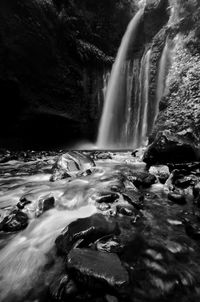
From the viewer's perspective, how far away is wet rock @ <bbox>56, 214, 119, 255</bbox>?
245 centimetres

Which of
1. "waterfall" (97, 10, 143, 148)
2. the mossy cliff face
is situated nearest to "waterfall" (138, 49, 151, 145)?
"waterfall" (97, 10, 143, 148)

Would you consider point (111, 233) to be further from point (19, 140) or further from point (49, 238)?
point (19, 140)

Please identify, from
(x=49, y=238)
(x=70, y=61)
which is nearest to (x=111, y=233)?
(x=49, y=238)

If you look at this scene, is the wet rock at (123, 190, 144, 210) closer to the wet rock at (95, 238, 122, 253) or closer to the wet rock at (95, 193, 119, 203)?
the wet rock at (95, 193, 119, 203)

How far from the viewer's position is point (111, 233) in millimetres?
2738

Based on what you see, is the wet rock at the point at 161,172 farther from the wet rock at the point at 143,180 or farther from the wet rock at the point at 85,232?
the wet rock at the point at 85,232

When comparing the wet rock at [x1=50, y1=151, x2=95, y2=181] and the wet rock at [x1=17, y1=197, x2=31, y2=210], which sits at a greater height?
the wet rock at [x1=50, y1=151, x2=95, y2=181]

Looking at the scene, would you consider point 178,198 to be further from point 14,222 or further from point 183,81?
point 183,81

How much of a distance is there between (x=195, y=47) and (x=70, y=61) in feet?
26.9

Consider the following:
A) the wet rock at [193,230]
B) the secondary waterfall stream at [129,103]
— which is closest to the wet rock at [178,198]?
the wet rock at [193,230]

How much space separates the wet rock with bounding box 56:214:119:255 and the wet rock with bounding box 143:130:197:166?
392 cm

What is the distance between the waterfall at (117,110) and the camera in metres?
15.1

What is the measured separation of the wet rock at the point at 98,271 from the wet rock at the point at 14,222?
1208 millimetres

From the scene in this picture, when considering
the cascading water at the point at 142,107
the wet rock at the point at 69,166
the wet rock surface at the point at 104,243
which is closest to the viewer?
the wet rock surface at the point at 104,243
